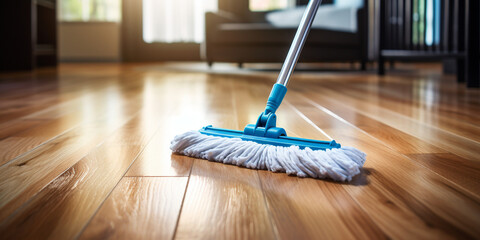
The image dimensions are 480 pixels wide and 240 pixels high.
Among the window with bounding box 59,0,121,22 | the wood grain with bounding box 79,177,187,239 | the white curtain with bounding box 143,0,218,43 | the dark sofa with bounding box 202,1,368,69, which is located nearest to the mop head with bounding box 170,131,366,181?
the wood grain with bounding box 79,177,187,239

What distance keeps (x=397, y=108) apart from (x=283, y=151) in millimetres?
892

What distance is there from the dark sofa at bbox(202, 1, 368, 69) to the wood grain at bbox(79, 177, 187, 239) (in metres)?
3.11

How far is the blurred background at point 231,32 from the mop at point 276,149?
1.71 metres

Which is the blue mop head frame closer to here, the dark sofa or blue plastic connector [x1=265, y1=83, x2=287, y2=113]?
→ blue plastic connector [x1=265, y1=83, x2=287, y2=113]

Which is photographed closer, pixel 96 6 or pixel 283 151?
pixel 283 151

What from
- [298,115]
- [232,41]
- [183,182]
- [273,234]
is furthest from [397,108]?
[232,41]

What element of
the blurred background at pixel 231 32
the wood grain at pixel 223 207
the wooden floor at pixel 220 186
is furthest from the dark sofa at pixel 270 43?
the wood grain at pixel 223 207

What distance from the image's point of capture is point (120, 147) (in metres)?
0.86

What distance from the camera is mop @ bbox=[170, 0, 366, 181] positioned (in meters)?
0.64

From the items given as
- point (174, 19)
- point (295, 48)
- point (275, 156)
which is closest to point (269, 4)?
point (174, 19)

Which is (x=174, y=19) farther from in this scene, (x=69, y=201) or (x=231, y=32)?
(x=69, y=201)

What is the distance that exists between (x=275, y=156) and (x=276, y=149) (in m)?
0.02

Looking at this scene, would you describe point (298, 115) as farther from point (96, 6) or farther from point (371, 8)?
point (371, 8)

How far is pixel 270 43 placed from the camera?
3.69 m
